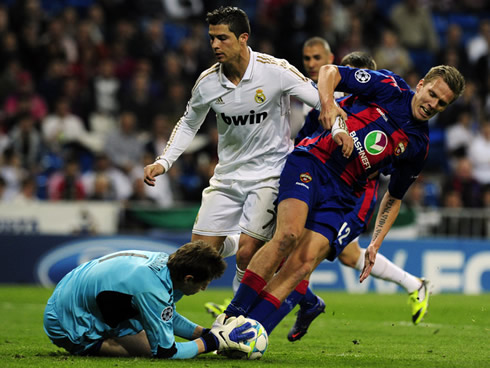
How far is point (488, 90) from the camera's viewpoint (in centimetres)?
1748

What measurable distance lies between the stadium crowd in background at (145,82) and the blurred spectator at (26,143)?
2cm

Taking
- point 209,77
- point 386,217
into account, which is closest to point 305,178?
point 386,217

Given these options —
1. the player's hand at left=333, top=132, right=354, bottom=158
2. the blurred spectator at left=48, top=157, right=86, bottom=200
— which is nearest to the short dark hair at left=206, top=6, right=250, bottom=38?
the player's hand at left=333, top=132, right=354, bottom=158

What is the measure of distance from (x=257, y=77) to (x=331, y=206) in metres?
1.26

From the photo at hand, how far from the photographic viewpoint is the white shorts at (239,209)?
22.2 ft

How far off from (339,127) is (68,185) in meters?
8.40

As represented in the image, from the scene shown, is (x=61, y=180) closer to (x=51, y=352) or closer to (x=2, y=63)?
(x=2, y=63)

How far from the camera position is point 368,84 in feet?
20.9

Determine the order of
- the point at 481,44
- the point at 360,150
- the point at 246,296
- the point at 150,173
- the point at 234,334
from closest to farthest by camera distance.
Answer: the point at 234,334, the point at 246,296, the point at 360,150, the point at 150,173, the point at 481,44

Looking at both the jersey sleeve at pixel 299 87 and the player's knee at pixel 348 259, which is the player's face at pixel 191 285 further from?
the player's knee at pixel 348 259

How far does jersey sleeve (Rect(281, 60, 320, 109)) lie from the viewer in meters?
6.62

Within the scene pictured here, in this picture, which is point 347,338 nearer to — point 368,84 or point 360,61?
point 368,84

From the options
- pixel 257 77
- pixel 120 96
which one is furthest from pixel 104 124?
pixel 257 77

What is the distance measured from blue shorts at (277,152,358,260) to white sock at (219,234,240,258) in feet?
3.67
